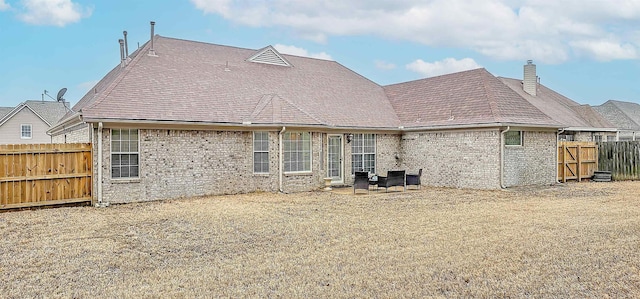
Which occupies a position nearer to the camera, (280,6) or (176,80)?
(176,80)

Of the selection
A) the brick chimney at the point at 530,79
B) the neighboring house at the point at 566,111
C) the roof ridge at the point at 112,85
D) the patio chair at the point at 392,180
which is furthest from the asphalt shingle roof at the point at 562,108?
the roof ridge at the point at 112,85

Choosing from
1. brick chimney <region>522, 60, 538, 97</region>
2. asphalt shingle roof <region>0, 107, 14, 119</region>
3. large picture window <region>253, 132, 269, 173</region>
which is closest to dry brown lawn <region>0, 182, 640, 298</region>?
large picture window <region>253, 132, 269, 173</region>

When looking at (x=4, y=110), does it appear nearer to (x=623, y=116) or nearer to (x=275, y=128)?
(x=275, y=128)

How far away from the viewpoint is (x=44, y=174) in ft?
40.4

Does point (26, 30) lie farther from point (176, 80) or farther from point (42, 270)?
point (42, 270)

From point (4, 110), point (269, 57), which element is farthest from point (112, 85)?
point (4, 110)

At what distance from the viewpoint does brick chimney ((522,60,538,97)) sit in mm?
25689

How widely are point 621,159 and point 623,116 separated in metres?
13.7

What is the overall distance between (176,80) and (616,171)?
20779 millimetres

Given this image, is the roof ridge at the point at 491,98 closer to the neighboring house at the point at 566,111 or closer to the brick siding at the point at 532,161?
the brick siding at the point at 532,161

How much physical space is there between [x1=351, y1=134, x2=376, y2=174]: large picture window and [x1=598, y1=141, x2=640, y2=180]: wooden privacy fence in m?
11.8

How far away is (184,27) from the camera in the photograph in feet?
71.0

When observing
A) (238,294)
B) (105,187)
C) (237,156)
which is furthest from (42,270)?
(237,156)

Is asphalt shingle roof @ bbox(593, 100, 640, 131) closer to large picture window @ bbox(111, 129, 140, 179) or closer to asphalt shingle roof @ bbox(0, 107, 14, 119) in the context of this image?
large picture window @ bbox(111, 129, 140, 179)
